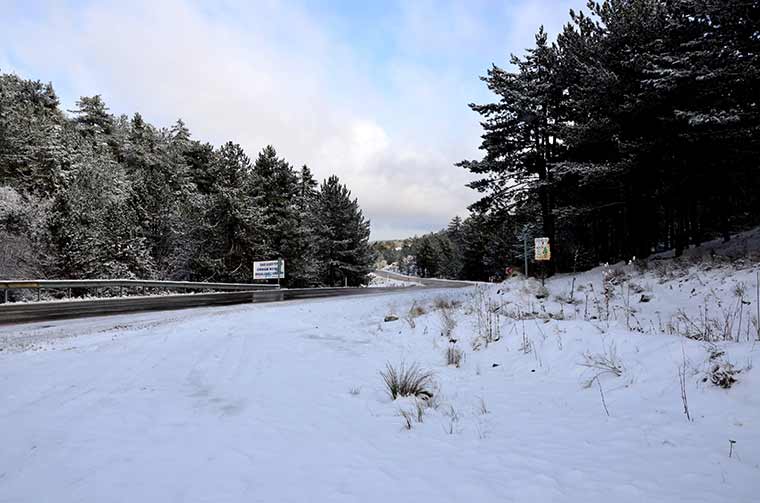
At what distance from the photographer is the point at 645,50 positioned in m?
14.4

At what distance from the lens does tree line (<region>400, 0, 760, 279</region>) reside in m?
12.2

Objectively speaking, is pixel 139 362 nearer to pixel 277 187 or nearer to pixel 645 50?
pixel 645 50

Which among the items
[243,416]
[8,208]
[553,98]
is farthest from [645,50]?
[8,208]

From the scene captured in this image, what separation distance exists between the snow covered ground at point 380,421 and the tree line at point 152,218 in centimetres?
2097

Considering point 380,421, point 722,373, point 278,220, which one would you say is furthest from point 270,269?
point 722,373

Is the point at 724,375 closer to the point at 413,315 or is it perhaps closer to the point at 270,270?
the point at 413,315

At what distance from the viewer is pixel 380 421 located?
3.69 metres

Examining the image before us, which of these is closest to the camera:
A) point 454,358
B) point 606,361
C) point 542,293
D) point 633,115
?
point 606,361

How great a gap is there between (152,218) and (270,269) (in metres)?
14.5

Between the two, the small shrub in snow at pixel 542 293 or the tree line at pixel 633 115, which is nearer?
the small shrub in snow at pixel 542 293

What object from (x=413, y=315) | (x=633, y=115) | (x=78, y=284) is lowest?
(x=413, y=315)

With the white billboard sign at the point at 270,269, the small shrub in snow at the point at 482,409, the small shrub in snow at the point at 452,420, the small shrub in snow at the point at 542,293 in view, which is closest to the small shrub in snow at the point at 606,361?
the small shrub in snow at the point at 482,409

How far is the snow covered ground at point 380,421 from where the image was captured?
8.03 ft

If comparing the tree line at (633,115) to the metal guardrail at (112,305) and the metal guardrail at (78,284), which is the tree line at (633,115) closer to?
the metal guardrail at (112,305)
